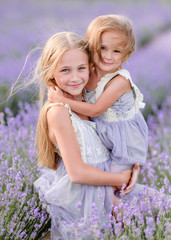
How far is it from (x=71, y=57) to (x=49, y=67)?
15cm

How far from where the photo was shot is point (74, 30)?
8.30 feet

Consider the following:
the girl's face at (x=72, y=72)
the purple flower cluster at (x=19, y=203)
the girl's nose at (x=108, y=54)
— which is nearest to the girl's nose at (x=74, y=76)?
the girl's face at (x=72, y=72)

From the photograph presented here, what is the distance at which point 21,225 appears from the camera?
214 centimetres

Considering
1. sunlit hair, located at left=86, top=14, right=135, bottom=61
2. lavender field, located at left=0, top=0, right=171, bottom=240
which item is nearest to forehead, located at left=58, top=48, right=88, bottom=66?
sunlit hair, located at left=86, top=14, right=135, bottom=61

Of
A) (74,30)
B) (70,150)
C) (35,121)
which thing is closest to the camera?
(70,150)

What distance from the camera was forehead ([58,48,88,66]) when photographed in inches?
85.9

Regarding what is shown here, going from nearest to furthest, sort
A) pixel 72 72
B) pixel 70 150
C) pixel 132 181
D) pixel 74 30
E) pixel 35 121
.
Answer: pixel 70 150
pixel 72 72
pixel 132 181
pixel 74 30
pixel 35 121

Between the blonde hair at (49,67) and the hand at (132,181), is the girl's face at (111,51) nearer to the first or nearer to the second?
the blonde hair at (49,67)

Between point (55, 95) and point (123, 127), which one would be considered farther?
point (123, 127)

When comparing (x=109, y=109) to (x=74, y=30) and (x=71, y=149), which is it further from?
(x=74, y=30)

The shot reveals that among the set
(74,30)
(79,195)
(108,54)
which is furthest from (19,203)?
(74,30)

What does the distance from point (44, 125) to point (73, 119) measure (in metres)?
0.19

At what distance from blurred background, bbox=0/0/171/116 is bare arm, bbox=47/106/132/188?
1.62ft

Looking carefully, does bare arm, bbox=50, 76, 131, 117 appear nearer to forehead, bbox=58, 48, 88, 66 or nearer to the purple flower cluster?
forehead, bbox=58, 48, 88, 66
